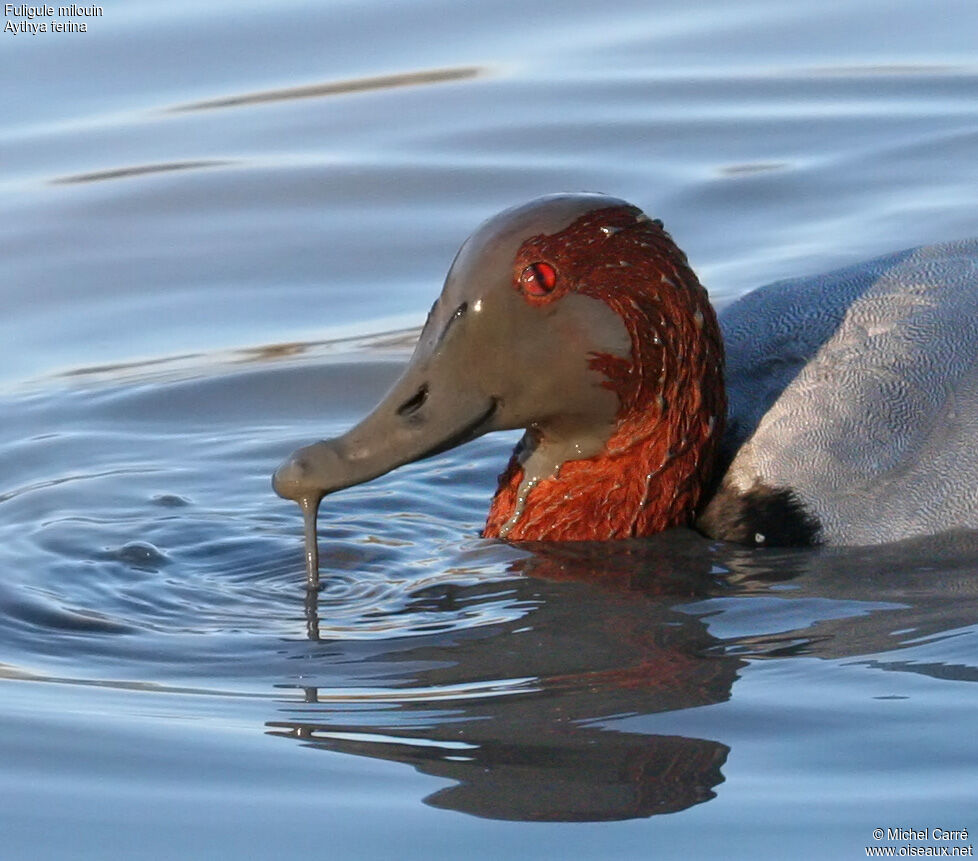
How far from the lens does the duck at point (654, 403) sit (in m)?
5.71

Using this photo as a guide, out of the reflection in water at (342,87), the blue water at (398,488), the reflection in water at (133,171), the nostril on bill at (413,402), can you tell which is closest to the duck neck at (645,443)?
the blue water at (398,488)

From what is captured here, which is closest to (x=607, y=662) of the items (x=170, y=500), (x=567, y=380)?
(x=567, y=380)

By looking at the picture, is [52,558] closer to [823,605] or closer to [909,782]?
[823,605]

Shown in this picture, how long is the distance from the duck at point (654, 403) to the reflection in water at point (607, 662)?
0.12 m

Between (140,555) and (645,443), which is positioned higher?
(645,443)

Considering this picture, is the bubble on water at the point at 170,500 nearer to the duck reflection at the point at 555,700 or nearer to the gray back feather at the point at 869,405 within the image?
the duck reflection at the point at 555,700

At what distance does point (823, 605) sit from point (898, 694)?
676 mm

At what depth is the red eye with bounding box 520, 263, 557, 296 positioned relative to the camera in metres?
5.70

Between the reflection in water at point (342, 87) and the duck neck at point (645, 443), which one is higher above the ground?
the reflection in water at point (342, 87)

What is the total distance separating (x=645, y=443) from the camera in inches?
237

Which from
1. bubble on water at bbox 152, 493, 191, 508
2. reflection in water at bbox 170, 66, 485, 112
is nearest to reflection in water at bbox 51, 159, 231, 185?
reflection in water at bbox 170, 66, 485, 112

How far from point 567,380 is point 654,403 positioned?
0.30 m

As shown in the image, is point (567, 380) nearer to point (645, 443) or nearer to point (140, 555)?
point (645, 443)

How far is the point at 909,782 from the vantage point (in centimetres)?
431
